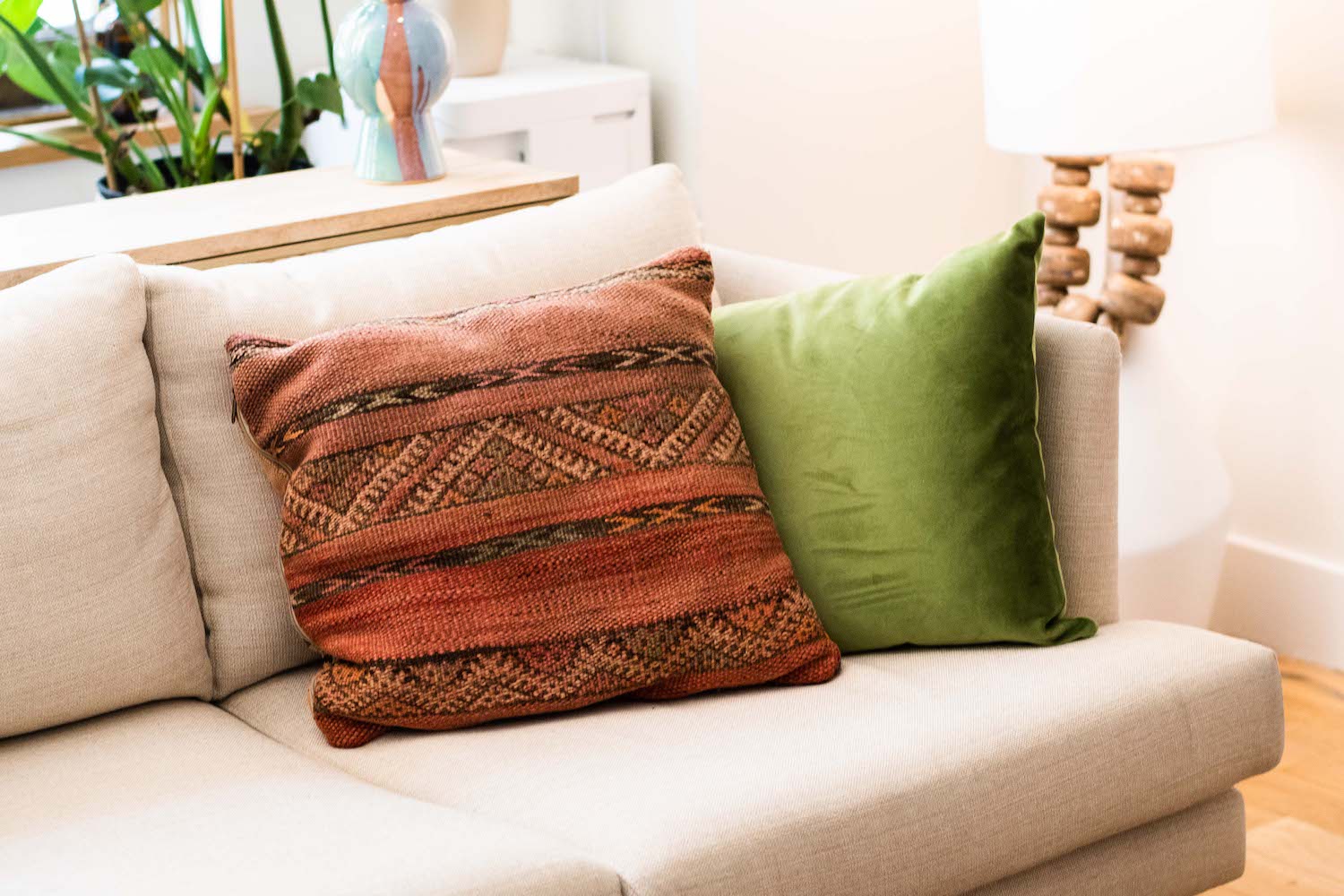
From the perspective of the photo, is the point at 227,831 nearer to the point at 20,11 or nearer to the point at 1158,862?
the point at 1158,862

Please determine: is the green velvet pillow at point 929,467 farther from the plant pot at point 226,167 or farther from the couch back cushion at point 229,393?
the plant pot at point 226,167

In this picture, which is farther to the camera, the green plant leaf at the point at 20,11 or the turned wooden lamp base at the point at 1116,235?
the turned wooden lamp base at the point at 1116,235

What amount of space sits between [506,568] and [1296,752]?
131cm

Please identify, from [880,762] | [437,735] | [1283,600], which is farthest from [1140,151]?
[437,735]

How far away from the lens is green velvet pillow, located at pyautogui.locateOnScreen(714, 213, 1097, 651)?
146 centimetres

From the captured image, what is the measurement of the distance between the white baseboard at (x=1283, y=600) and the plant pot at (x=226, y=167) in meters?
1.64

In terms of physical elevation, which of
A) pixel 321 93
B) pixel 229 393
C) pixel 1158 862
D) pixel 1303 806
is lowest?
pixel 1303 806

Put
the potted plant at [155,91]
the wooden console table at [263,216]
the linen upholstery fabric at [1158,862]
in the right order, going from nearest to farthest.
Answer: the linen upholstery fabric at [1158,862] < the wooden console table at [263,216] < the potted plant at [155,91]

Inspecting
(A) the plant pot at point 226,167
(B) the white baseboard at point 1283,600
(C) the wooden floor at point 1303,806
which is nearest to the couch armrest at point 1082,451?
(C) the wooden floor at point 1303,806

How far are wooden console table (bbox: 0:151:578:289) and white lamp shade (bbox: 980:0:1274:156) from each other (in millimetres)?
→ 668

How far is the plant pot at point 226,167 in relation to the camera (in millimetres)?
2324

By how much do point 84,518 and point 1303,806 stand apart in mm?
1529

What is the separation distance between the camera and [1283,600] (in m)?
2.52

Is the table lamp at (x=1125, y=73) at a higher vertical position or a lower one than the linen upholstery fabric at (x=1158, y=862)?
higher
